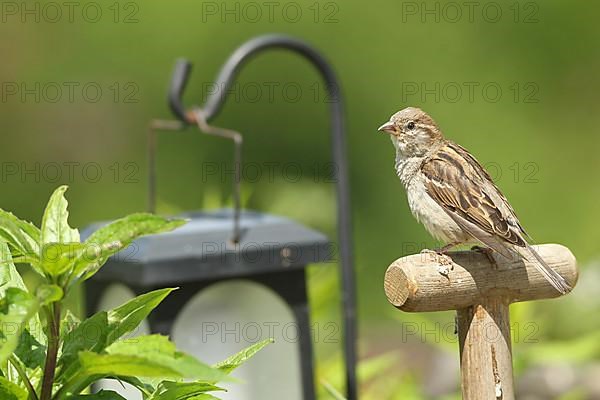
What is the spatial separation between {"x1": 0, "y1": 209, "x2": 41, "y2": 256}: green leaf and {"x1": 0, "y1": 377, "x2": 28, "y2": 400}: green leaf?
0.48 ft

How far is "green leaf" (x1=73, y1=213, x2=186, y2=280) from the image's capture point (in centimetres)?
115

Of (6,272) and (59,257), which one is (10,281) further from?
(59,257)

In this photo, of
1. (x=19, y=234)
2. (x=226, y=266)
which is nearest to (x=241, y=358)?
(x=19, y=234)

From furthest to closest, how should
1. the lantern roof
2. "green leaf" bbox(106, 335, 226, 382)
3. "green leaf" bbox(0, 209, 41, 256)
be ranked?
the lantern roof < "green leaf" bbox(0, 209, 41, 256) < "green leaf" bbox(106, 335, 226, 382)

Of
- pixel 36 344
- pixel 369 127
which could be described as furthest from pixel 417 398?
pixel 369 127

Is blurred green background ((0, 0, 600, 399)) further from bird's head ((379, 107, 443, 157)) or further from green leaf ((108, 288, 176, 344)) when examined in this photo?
green leaf ((108, 288, 176, 344))

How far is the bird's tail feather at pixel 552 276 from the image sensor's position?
1746 mm

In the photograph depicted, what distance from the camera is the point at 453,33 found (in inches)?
245

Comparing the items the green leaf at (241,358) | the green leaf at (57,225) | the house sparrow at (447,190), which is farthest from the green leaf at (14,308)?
the house sparrow at (447,190)

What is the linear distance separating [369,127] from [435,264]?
430 centimetres

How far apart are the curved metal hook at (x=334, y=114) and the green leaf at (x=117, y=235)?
1.45m

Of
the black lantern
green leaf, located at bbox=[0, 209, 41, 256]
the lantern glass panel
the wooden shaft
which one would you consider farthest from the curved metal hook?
green leaf, located at bbox=[0, 209, 41, 256]

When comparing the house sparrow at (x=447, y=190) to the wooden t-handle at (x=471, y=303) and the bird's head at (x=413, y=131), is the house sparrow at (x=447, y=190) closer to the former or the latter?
the bird's head at (x=413, y=131)

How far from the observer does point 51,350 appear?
121 cm
